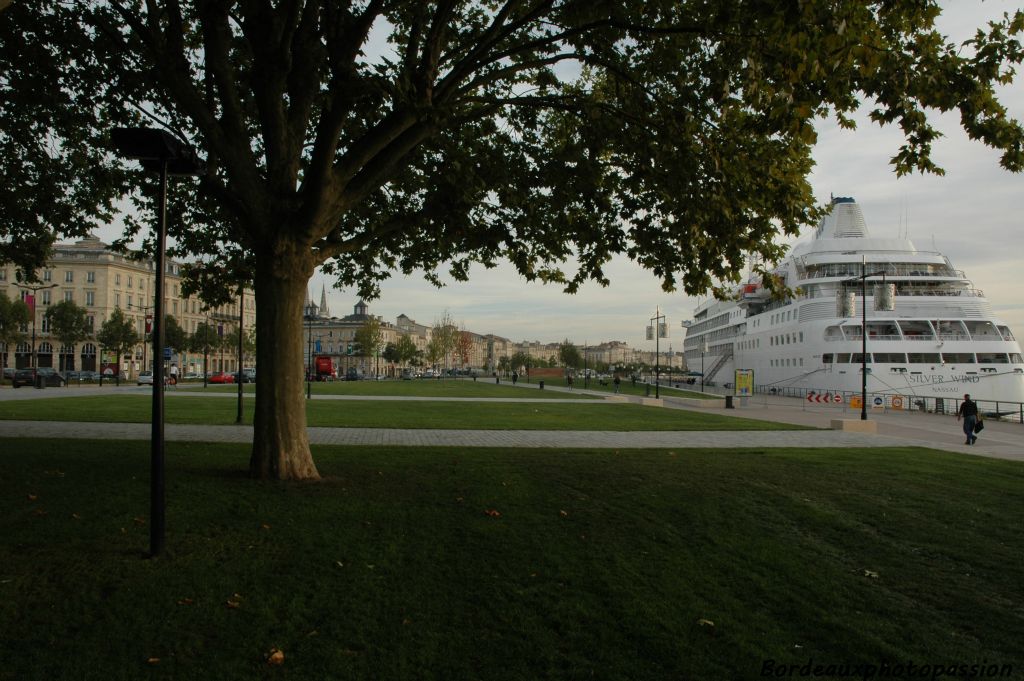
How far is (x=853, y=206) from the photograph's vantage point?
53.5 m

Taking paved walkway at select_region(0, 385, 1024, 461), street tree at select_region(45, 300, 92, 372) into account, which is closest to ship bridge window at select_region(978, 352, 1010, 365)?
paved walkway at select_region(0, 385, 1024, 461)

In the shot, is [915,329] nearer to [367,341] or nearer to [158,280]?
[158,280]

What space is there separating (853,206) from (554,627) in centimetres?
5831

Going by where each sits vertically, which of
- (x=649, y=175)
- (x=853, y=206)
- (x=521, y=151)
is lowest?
(x=649, y=175)

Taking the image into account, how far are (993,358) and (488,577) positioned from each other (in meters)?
48.2

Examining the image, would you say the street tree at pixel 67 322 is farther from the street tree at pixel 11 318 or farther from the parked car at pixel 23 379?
the parked car at pixel 23 379

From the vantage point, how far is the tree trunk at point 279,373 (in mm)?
8242

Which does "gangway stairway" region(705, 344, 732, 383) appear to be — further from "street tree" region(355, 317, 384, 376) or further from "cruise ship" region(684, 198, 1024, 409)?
"street tree" region(355, 317, 384, 376)

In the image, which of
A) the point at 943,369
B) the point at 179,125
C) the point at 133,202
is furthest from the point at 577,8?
the point at 943,369

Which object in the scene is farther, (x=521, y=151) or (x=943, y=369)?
(x=943, y=369)

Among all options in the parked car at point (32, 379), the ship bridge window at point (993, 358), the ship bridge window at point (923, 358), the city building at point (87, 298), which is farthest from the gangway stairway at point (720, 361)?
the parked car at point (32, 379)

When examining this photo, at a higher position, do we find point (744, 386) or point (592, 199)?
point (592, 199)

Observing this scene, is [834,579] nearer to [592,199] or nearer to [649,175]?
[649,175]

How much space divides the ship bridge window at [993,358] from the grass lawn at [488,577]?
39.6 m
